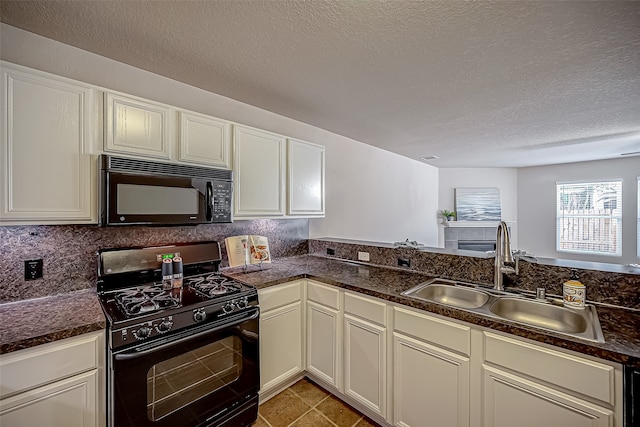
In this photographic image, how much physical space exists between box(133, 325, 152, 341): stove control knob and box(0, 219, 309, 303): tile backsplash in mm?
727

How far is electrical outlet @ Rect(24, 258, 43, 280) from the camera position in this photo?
151 centimetres

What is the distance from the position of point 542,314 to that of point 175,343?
201 centimetres

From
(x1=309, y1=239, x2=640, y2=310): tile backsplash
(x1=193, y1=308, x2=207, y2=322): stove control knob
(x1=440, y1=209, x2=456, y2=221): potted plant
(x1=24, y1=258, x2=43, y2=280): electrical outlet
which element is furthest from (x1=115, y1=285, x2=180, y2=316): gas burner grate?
(x1=440, y1=209, x2=456, y2=221): potted plant

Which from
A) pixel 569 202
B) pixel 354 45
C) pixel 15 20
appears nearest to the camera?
pixel 15 20

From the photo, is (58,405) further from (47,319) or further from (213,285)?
(213,285)

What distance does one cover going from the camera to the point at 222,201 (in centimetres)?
194

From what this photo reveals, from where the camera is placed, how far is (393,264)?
7.77 ft

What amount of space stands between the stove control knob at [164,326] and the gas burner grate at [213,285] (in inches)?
9.9

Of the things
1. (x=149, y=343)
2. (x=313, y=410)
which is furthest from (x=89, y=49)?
(x=313, y=410)

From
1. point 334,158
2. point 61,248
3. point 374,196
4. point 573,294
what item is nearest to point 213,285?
point 61,248

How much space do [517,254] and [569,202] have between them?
5.71 m

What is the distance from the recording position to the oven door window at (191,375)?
4.50 feet

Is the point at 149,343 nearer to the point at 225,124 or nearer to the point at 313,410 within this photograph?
the point at 313,410

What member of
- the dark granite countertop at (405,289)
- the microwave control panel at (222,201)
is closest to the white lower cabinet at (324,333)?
the dark granite countertop at (405,289)
